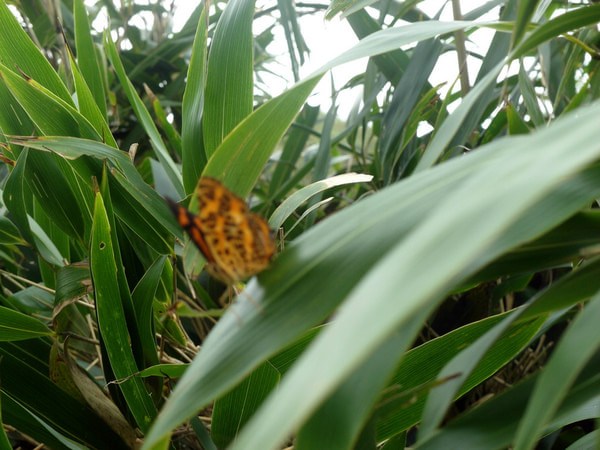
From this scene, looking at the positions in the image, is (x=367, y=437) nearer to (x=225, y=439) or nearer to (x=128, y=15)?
(x=225, y=439)

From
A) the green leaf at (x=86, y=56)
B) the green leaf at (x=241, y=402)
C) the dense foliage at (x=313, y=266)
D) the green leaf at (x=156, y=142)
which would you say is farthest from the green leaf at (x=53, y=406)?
the green leaf at (x=86, y=56)

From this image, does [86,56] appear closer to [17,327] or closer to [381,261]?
[17,327]

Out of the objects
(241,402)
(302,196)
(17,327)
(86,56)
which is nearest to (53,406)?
(17,327)

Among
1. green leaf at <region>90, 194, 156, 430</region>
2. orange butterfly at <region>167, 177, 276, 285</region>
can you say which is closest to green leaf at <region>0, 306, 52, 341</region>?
green leaf at <region>90, 194, 156, 430</region>

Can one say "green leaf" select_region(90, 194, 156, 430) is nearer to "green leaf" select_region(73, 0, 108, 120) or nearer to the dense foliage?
the dense foliage

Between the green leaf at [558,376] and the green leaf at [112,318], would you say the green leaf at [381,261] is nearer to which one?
the green leaf at [558,376]
